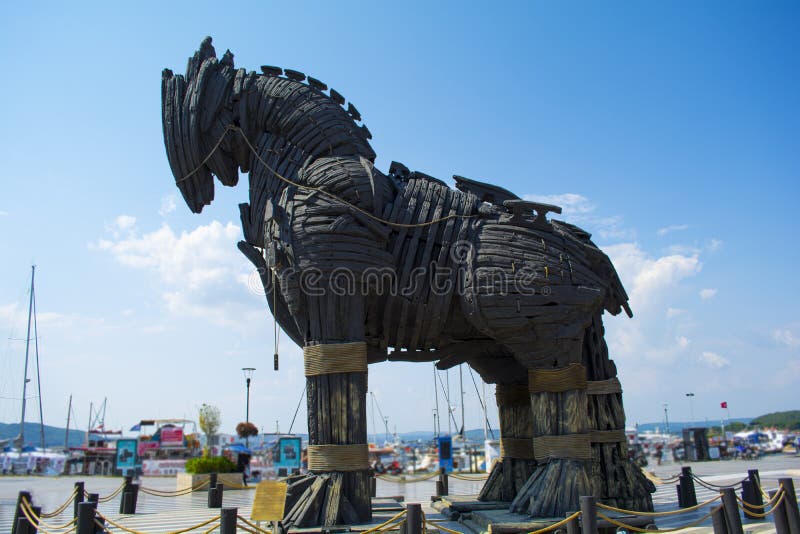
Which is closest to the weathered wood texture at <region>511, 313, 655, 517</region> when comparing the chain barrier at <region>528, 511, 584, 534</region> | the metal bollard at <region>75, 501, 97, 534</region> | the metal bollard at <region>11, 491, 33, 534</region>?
the chain barrier at <region>528, 511, 584, 534</region>

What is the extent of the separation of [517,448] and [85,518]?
17.7 ft

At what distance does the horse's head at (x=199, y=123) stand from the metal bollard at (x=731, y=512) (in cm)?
664

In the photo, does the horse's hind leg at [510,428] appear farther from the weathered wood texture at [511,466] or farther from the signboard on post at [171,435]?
the signboard on post at [171,435]

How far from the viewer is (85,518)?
5.45 meters

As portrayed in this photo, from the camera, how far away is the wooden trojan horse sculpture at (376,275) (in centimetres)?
673

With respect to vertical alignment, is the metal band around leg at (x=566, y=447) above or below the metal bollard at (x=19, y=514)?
above

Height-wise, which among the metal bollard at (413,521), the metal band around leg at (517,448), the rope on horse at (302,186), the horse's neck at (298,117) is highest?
the horse's neck at (298,117)

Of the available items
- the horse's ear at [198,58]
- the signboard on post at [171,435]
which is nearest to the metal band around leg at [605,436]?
the horse's ear at [198,58]

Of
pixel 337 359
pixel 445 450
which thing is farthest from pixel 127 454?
pixel 337 359

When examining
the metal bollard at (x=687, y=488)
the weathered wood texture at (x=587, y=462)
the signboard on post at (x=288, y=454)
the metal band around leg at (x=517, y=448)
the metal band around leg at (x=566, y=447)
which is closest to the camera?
the weathered wood texture at (x=587, y=462)

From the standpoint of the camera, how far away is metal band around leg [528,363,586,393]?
6961 millimetres

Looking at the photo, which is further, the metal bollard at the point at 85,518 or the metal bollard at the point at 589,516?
the metal bollard at the point at 85,518

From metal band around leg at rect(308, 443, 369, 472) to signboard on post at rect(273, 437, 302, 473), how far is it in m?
11.8

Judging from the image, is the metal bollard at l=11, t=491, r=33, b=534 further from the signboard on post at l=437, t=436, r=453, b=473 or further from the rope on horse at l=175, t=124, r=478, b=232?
the signboard on post at l=437, t=436, r=453, b=473
